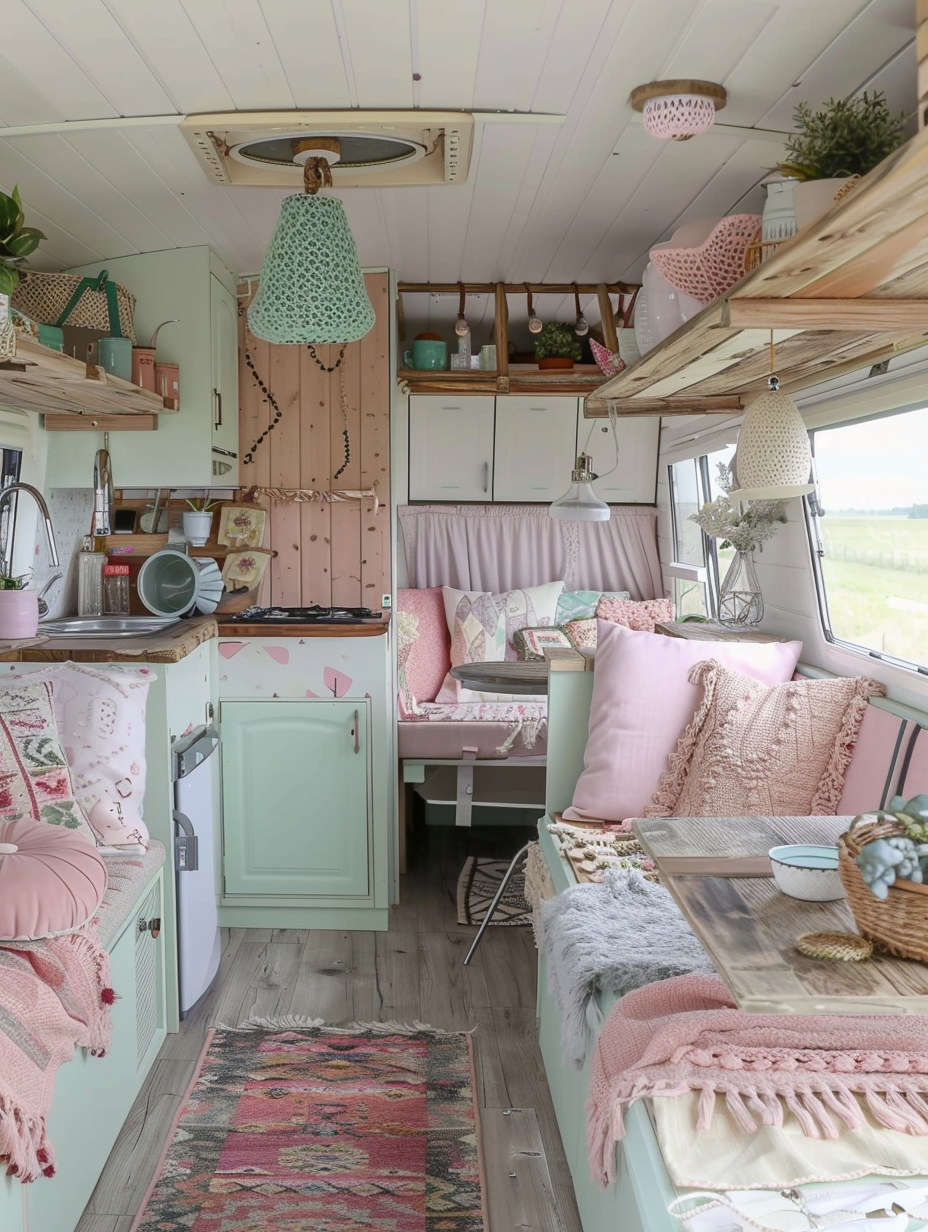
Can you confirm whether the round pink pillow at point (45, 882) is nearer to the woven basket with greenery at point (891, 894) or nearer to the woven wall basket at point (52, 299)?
the woven basket with greenery at point (891, 894)

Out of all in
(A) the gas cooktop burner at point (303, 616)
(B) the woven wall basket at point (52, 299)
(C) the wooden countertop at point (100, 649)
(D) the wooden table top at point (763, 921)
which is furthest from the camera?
(A) the gas cooktop burner at point (303, 616)

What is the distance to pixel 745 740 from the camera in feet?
8.57

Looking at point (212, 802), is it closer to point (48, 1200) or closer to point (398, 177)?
point (48, 1200)

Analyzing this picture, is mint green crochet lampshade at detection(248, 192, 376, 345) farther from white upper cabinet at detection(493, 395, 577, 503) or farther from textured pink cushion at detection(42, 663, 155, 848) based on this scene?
white upper cabinet at detection(493, 395, 577, 503)

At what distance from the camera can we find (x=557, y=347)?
4629mm

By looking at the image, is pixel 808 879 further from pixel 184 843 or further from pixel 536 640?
pixel 536 640

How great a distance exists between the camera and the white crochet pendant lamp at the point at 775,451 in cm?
214

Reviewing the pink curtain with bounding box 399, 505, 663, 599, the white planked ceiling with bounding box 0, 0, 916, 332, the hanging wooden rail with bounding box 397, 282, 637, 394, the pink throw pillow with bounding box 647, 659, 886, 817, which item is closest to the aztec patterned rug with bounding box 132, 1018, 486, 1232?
the pink throw pillow with bounding box 647, 659, 886, 817

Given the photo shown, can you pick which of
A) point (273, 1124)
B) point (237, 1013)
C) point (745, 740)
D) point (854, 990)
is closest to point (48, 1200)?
point (273, 1124)

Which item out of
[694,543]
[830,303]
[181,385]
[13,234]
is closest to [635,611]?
[694,543]

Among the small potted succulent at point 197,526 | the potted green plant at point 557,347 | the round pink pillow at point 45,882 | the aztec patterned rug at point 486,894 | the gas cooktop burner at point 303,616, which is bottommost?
the aztec patterned rug at point 486,894

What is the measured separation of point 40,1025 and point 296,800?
1679 millimetres

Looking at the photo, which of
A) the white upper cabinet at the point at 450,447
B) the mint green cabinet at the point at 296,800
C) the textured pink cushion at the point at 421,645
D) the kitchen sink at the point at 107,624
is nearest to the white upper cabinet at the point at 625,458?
the white upper cabinet at the point at 450,447

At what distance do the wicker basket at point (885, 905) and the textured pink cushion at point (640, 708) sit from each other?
1.36m
